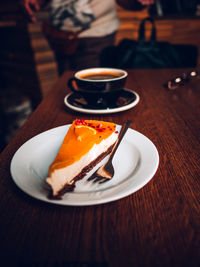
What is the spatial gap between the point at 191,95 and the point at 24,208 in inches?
37.2

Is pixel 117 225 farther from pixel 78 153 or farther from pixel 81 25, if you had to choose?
pixel 81 25

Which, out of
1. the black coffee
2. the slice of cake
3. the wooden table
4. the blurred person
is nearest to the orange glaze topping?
the slice of cake

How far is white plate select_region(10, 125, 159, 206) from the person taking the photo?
0.39 m

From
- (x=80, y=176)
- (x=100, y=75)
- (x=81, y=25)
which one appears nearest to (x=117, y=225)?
(x=80, y=176)

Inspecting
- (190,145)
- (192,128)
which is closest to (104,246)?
(190,145)

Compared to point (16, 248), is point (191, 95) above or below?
below

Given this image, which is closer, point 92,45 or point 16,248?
point 16,248

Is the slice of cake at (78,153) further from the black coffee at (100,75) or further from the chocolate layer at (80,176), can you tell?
the black coffee at (100,75)

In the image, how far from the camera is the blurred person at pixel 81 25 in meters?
1.58

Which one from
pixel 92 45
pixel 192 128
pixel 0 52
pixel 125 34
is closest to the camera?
pixel 192 128

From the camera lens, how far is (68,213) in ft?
1.31

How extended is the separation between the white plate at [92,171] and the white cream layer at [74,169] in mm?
25

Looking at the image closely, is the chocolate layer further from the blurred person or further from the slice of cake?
the blurred person

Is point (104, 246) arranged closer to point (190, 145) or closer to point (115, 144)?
point (115, 144)
